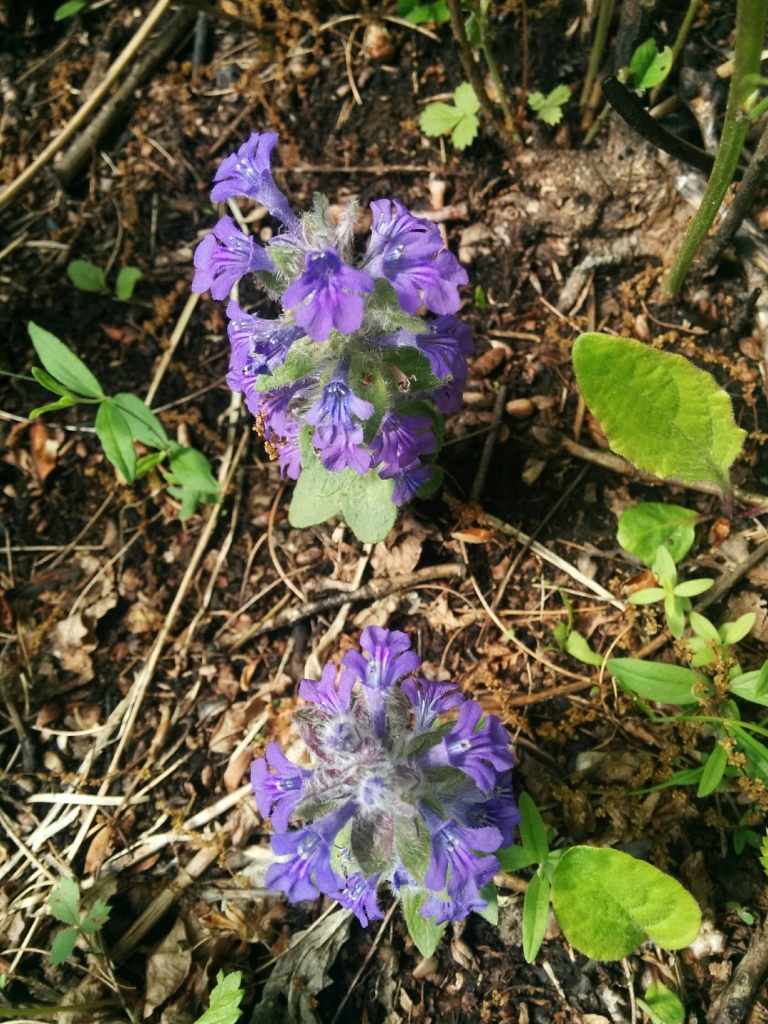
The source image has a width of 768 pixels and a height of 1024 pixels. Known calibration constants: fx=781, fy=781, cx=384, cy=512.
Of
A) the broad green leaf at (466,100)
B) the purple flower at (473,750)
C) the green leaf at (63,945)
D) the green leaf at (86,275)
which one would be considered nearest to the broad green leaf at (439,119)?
the broad green leaf at (466,100)

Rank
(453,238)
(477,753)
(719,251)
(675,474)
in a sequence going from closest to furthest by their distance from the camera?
1. (477,753)
2. (675,474)
3. (719,251)
4. (453,238)

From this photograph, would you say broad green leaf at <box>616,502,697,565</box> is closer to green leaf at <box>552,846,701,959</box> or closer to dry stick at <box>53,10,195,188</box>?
green leaf at <box>552,846,701,959</box>

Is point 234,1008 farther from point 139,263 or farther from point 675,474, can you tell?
point 139,263

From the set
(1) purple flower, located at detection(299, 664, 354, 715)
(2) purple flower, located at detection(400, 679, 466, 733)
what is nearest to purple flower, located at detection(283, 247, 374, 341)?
(1) purple flower, located at detection(299, 664, 354, 715)

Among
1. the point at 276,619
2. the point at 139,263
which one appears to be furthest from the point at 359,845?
the point at 139,263

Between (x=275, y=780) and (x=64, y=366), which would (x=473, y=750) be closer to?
(x=275, y=780)

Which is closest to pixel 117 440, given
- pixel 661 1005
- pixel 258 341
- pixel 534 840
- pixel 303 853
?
pixel 258 341
